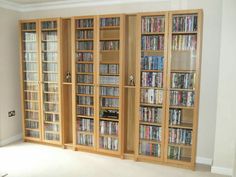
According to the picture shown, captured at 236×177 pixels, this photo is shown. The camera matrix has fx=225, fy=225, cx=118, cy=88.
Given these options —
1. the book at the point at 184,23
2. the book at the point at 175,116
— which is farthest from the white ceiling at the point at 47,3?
the book at the point at 175,116

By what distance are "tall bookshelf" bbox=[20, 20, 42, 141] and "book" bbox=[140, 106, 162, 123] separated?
196 cm

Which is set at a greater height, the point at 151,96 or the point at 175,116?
the point at 151,96

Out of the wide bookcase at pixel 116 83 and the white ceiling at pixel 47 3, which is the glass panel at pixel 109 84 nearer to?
the wide bookcase at pixel 116 83

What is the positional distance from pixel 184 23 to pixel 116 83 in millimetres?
1357

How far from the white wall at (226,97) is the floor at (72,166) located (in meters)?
0.29

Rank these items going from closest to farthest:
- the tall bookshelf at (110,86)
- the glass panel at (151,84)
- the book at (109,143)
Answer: the glass panel at (151,84), the tall bookshelf at (110,86), the book at (109,143)

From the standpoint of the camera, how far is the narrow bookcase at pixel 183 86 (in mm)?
3170

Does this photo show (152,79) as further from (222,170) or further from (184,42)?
(222,170)

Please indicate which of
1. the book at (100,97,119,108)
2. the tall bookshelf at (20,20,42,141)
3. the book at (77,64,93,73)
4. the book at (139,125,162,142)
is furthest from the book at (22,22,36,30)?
the book at (139,125,162,142)

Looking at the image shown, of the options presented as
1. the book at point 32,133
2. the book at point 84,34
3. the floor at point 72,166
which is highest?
the book at point 84,34

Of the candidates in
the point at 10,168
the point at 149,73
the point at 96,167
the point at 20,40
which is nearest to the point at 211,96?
the point at 149,73

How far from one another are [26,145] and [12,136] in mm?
410

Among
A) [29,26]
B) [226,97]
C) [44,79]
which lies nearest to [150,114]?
[226,97]

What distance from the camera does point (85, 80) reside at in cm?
384
